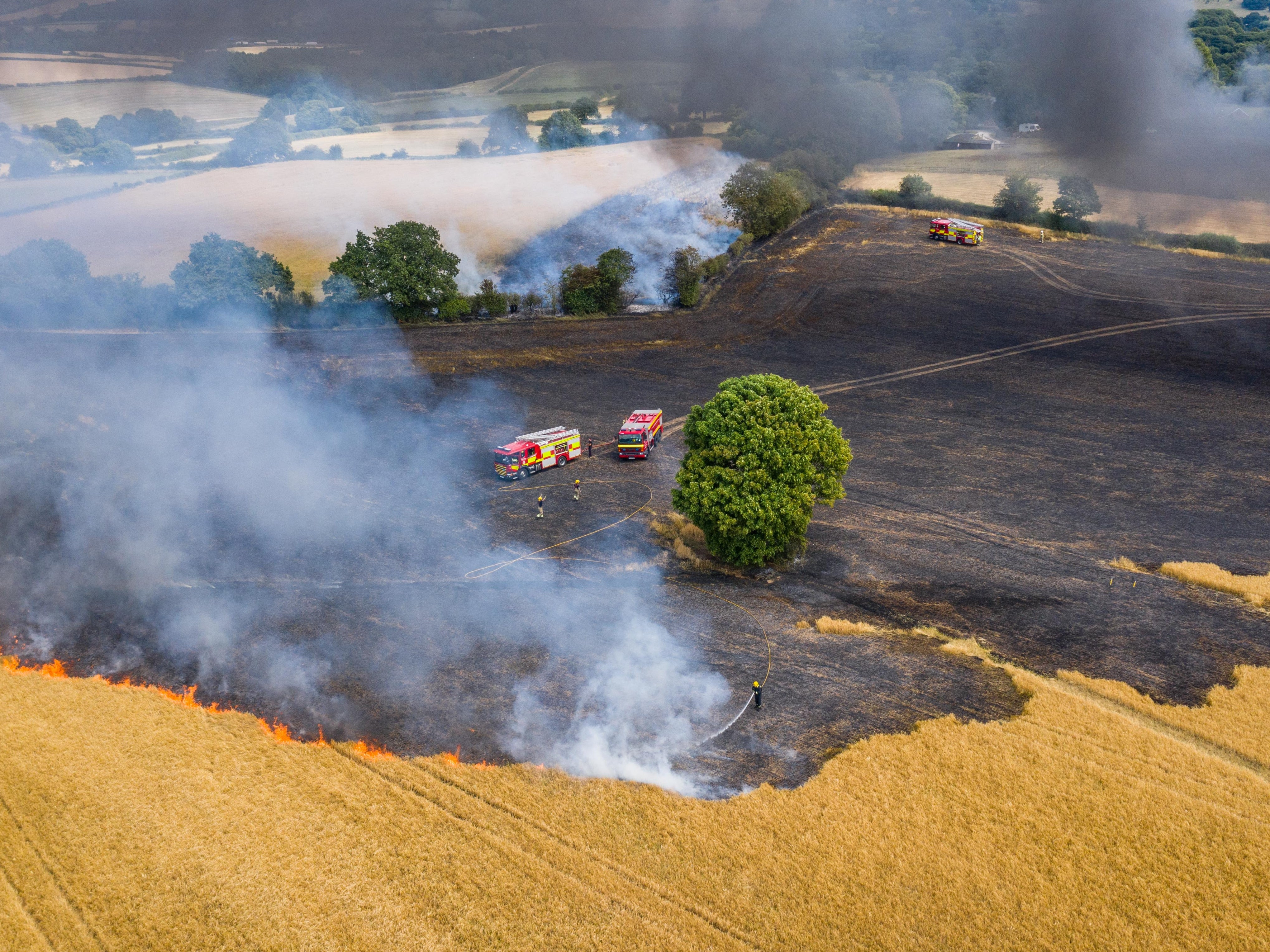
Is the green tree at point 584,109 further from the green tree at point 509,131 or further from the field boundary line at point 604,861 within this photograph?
the field boundary line at point 604,861

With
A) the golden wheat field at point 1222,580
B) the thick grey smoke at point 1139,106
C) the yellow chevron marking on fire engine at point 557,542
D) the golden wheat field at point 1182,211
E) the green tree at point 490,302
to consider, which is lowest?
the golden wheat field at point 1222,580

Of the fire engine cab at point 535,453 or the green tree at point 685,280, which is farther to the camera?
the green tree at point 685,280

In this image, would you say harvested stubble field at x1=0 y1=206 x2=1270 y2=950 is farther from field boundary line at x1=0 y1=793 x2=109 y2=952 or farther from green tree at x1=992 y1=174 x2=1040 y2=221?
green tree at x1=992 y1=174 x2=1040 y2=221

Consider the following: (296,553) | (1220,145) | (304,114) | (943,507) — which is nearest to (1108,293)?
(1220,145)

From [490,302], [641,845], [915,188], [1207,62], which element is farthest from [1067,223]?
[641,845]

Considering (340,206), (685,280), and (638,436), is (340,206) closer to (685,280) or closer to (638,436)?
(685,280)

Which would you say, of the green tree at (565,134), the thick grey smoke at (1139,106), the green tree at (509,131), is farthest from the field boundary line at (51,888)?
the green tree at (565,134)

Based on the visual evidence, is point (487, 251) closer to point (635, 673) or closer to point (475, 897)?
point (635, 673)
